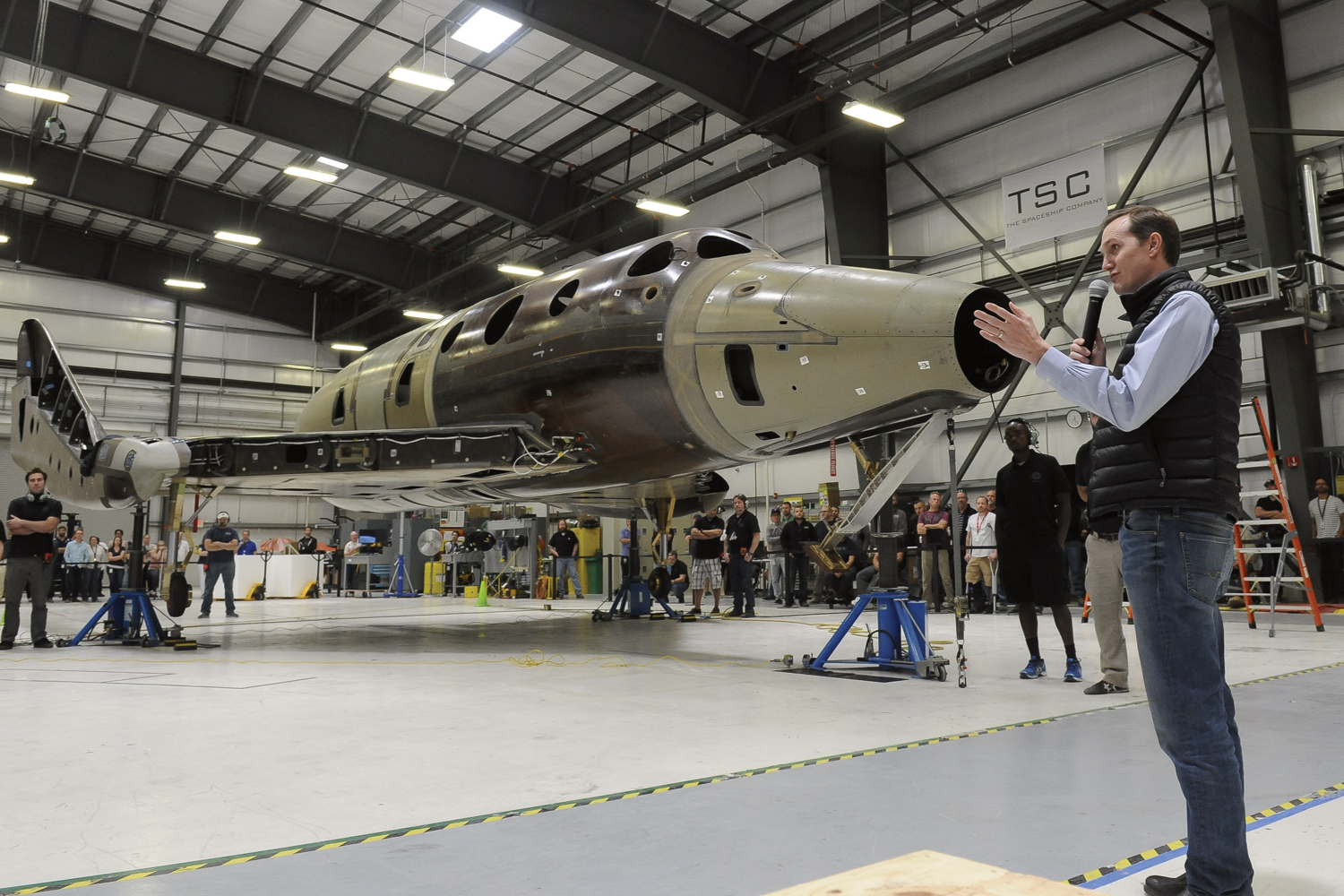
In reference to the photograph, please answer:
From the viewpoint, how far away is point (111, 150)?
92.1 feet

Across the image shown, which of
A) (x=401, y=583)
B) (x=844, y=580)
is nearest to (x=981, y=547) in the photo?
(x=844, y=580)

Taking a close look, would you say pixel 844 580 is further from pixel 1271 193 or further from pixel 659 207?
pixel 1271 193

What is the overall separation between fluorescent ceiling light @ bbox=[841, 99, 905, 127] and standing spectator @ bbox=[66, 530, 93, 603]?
23.0 m

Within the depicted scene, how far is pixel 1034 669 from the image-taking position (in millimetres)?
7641

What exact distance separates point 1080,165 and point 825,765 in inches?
766

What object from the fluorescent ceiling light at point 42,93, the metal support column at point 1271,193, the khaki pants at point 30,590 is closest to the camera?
the khaki pants at point 30,590

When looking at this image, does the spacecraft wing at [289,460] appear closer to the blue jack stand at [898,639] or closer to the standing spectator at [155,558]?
the standing spectator at [155,558]

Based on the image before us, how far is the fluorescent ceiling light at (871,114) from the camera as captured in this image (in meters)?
18.2

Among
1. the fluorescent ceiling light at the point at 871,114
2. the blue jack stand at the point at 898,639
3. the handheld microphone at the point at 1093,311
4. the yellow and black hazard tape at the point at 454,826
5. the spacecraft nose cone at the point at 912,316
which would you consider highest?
the fluorescent ceiling light at the point at 871,114

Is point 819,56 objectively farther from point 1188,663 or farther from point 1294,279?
point 1188,663

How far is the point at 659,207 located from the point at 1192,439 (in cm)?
2163

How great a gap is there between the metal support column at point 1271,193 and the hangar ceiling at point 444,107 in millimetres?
1869

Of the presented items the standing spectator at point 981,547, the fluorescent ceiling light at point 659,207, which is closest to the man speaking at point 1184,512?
the standing spectator at point 981,547

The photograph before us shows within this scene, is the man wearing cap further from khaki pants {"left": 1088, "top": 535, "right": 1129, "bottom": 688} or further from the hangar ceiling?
khaki pants {"left": 1088, "top": 535, "right": 1129, "bottom": 688}
